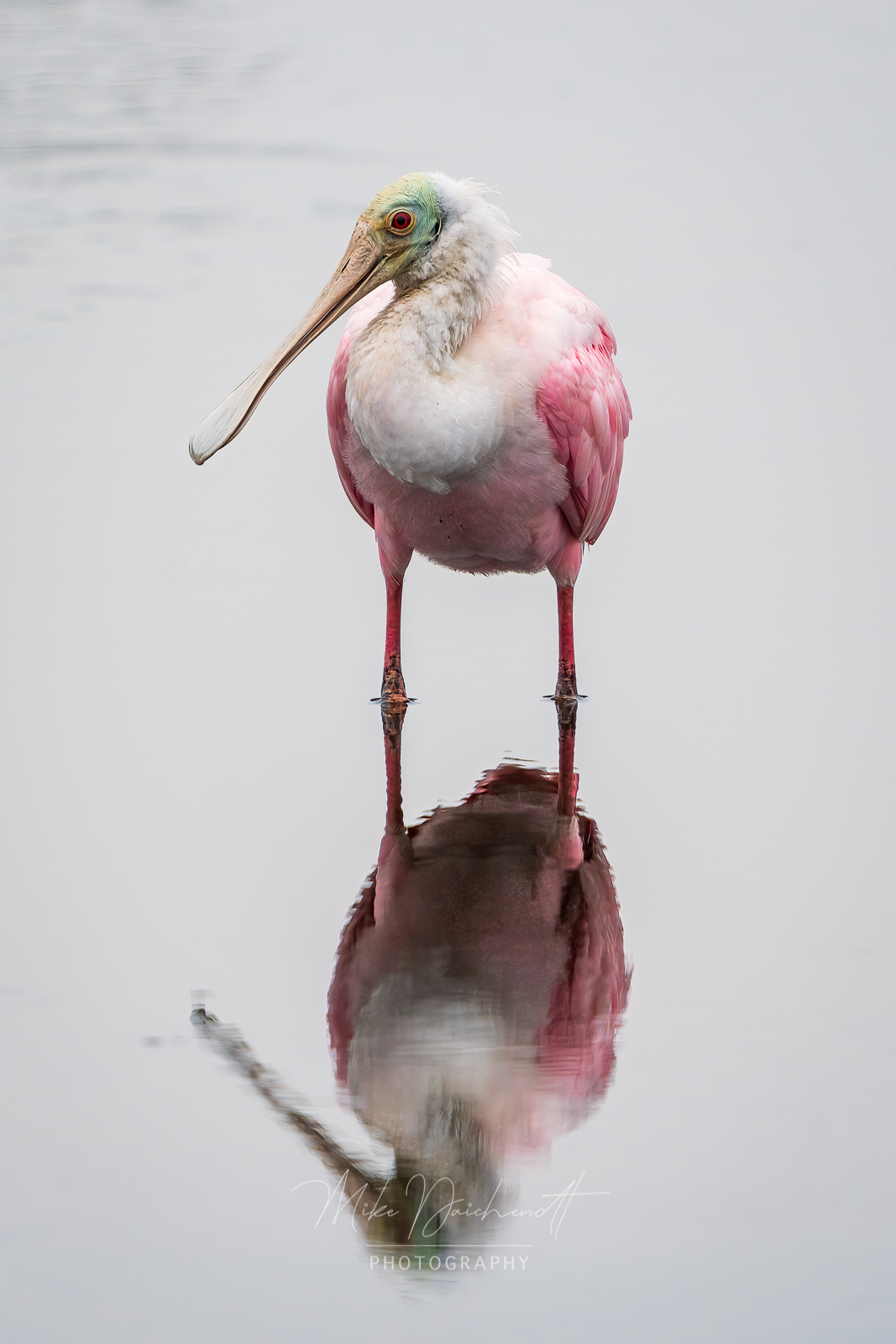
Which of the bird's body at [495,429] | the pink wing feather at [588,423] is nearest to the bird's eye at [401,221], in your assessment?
the bird's body at [495,429]

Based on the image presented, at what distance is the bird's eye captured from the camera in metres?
5.41

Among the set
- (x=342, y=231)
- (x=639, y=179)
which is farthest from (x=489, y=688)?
(x=639, y=179)

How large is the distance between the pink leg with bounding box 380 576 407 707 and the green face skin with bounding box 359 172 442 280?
3.56 feet

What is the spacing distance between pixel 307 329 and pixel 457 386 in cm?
59

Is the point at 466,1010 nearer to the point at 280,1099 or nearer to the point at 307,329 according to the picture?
the point at 280,1099

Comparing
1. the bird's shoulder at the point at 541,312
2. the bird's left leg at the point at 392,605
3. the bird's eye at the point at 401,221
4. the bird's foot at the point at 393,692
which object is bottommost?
the bird's foot at the point at 393,692

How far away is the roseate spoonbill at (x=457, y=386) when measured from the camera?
5281 mm

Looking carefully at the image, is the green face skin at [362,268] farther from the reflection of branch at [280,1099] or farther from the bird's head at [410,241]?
the reflection of branch at [280,1099]

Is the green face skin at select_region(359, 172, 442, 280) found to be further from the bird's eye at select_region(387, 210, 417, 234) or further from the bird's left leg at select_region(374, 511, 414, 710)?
the bird's left leg at select_region(374, 511, 414, 710)

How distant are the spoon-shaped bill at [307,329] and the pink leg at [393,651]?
79cm

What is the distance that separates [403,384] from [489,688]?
1224 millimetres

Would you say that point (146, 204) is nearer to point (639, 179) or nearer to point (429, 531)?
point (639, 179)

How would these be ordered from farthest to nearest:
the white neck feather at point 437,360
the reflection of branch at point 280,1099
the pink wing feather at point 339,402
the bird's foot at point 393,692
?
the bird's foot at point 393,692 → the pink wing feather at point 339,402 → the white neck feather at point 437,360 → the reflection of branch at point 280,1099

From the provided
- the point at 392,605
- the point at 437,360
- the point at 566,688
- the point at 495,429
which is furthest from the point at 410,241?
the point at 566,688
